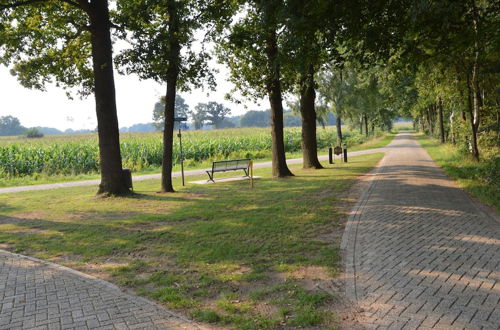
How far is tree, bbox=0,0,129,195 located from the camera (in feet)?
39.6

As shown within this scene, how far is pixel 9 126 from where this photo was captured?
373 ft

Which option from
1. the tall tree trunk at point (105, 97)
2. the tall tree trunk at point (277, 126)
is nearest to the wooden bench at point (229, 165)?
the tall tree trunk at point (277, 126)

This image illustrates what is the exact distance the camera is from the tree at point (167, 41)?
11.7 metres

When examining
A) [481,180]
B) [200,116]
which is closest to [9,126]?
[200,116]

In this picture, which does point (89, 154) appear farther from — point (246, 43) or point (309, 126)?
point (246, 43)

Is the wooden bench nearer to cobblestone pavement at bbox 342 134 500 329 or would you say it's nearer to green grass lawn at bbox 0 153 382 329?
green grass lawn at bbox 0 153 382 329

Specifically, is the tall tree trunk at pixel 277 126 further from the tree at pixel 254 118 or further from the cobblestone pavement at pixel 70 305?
the tree at pixel 254 118

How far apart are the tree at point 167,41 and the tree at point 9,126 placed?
386 feet

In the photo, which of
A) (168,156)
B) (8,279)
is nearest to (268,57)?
(168,156)

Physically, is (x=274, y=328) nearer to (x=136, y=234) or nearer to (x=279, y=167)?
(x=136, y=234)

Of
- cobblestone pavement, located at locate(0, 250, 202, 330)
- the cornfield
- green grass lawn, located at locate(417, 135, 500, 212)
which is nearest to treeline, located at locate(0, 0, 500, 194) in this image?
green grass lawn, located at locate(417, 135, 500, 212)

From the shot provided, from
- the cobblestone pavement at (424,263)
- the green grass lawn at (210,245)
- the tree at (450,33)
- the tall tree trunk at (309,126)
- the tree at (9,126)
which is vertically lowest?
the cobblestone pavement at (424,263)

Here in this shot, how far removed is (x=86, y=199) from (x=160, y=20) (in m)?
6.02

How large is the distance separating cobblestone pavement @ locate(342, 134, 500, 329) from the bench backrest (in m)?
6.65
